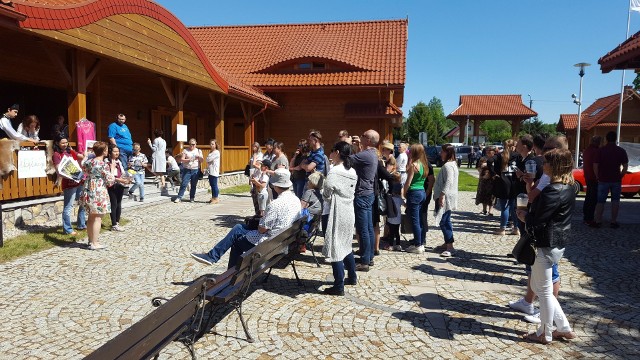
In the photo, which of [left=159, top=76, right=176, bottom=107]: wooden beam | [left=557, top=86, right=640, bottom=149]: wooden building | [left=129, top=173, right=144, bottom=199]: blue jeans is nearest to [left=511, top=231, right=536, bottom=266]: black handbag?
[left=129, top=173, right=144, bottom=199]: blue jeans

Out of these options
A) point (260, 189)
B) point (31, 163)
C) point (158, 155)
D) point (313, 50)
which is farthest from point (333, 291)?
point (313, 50)

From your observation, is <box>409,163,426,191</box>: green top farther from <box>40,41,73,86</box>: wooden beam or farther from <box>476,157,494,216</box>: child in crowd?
<box>40,41,73,86</box>: wooden beam

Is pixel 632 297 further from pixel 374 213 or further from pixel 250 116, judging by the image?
pixel 250 116

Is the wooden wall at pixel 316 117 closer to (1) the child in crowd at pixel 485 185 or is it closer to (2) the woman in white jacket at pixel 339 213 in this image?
(1) the child in crowd at pixel 485 185

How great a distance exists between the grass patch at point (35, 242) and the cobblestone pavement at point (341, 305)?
0.80 feet

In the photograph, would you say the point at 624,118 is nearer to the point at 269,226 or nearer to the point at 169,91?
the point at 169,91

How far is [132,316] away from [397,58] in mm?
18584

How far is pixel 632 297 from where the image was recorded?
15.5 ft

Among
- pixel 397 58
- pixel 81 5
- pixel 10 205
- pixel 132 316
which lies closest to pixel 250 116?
pixel 397 58

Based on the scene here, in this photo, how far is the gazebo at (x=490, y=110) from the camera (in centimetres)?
4047

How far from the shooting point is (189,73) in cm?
1211

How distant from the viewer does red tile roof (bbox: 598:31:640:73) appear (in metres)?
8.53

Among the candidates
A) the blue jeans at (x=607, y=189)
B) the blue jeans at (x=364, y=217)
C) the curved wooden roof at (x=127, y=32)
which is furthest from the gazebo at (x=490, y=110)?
the blue jeans at (x=364, y=217)

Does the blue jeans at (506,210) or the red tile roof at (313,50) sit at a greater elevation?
the red tile roof at (313,50)
